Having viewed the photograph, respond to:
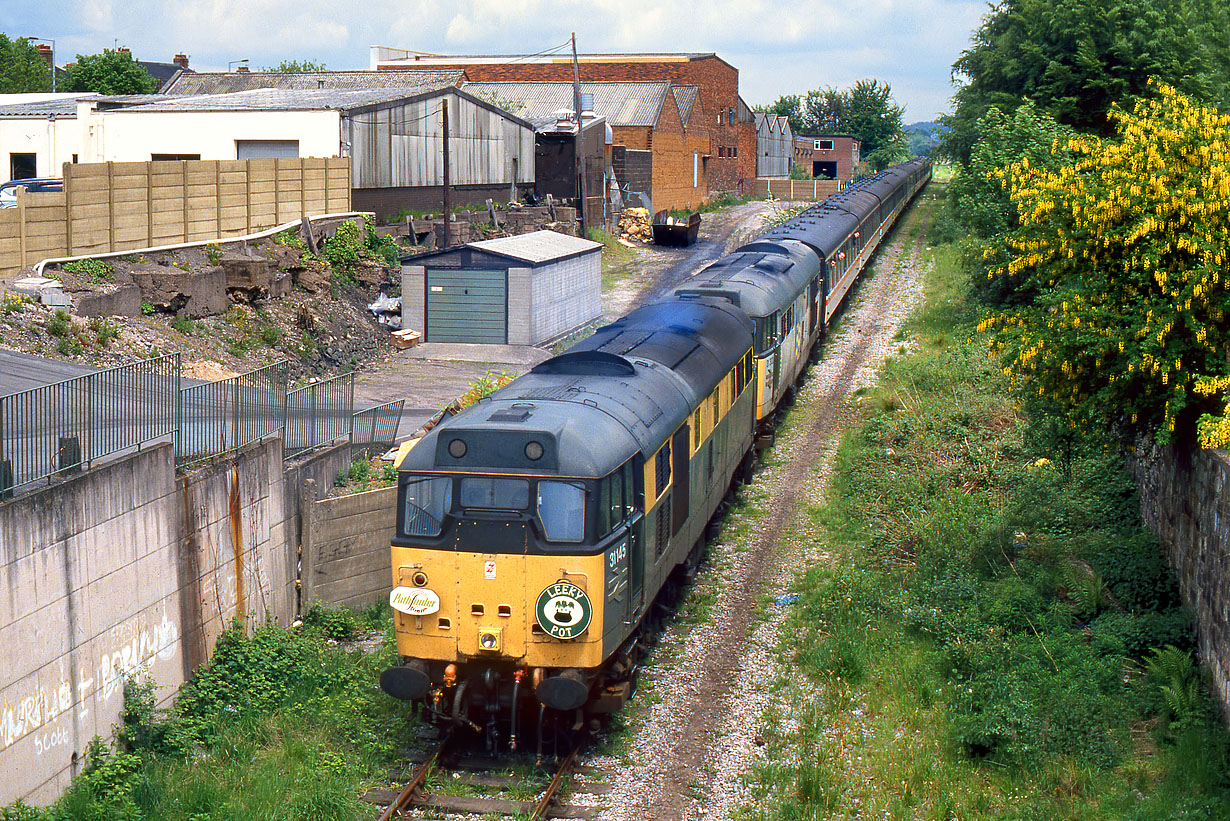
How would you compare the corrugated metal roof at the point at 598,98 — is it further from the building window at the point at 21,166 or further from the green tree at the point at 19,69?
the green tree at the point at 19,69

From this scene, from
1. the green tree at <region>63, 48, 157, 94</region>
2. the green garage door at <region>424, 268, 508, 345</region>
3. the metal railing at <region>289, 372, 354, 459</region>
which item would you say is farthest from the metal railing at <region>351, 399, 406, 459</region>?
the green tree at <region>63, 48, 157, 94</region>

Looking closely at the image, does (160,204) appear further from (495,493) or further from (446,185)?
(495,493)

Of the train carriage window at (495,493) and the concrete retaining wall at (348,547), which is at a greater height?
the train carriage window at (495,493)

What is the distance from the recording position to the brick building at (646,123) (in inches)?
2527

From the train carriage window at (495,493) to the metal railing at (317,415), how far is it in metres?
5.00

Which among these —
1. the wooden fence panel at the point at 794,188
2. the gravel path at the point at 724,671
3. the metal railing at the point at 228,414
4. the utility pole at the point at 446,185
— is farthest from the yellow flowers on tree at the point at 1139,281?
the wooden fence panel at the point at 794,188

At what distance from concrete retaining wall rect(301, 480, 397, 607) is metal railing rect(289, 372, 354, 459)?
79 cm

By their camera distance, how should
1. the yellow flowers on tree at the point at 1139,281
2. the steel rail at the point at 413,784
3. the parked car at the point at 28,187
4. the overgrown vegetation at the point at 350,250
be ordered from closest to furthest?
the steel rail at the point at 413,784 → the yellow flowers on tree at the point at 1139,281 → the parked car at the point at 28,187 → the overgrown vegetation at the point at 350,250

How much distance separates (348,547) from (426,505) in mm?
4742

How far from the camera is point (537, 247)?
3534cm

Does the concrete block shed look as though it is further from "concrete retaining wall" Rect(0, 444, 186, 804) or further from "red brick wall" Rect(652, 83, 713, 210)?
"red brick wall" Rect(652, 83, 713, 210)

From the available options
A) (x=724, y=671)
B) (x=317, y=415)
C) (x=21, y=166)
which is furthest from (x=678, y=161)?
(x=724, y=671)

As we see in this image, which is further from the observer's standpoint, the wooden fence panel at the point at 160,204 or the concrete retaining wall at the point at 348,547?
the wooden fence panel at the point at 160,204

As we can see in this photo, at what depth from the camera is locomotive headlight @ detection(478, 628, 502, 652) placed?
11.3 meters
